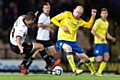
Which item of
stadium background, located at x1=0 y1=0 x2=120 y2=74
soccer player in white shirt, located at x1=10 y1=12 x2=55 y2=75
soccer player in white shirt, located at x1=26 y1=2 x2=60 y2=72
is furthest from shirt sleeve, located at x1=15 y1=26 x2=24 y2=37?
stadium background, located at x1=0 y1=0 x2=120 y2=74

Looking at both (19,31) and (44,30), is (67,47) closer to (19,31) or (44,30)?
(19,31)

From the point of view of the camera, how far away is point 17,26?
17.3 metres

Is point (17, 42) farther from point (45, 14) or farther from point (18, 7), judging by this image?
point (18, 7)

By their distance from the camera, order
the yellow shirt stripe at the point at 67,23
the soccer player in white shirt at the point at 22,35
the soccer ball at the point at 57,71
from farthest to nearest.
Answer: the soccer ball at the point at 57,71 < the yellow shirt stripe at the point at 67,23 < the soccer player in white shirt at the point at 22,35

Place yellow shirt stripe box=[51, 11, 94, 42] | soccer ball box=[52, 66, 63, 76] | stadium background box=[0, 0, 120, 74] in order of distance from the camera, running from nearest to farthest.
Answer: yellow shirt stripe box=[51, 11, 94, 42]
soccer ball box=[52, 66, 63, 76]
stadium background box=[0, 0, 120, 74]

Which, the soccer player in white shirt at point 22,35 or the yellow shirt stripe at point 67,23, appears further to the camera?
the yellow shirt stripe at point 67,23

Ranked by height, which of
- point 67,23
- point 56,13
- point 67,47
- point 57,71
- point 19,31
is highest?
Result: point 56,13

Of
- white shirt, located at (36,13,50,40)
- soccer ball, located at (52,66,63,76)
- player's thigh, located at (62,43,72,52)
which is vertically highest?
white shirt, located at (36,13,50,40)

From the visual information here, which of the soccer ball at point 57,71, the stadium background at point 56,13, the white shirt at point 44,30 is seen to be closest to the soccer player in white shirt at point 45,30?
the white shirt at point 44,30

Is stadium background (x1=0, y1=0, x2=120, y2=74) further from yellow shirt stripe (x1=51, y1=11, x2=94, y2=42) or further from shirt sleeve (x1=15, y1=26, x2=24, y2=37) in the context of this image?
shirt sleeve (x1=15, y1=26, x2=24, y2=37)

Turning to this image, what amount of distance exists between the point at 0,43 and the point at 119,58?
487 centimetres

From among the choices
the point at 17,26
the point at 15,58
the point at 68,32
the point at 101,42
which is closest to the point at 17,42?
the point at 17,26

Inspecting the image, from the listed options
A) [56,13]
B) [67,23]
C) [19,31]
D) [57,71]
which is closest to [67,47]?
[67,23]

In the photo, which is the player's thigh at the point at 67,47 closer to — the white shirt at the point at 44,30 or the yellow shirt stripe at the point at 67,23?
the yellow shirt stripe at the point at 67,23
